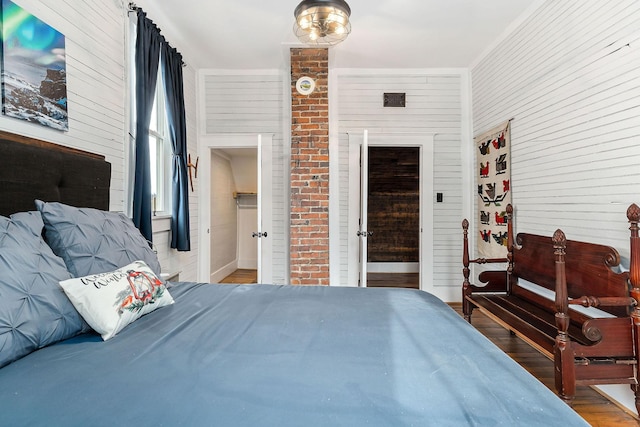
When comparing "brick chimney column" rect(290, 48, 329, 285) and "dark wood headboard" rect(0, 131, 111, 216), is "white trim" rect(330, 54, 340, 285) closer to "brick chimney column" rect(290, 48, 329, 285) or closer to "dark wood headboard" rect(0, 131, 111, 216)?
"brick chimney column" rect(290, 48, 329, 285)

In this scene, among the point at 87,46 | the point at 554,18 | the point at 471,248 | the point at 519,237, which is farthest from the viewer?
the point at 471,248

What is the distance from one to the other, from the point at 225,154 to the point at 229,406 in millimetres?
4800

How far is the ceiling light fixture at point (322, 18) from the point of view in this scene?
6.91 feet

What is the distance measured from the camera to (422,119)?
12.7 feet

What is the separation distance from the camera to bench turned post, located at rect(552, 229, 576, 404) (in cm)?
157

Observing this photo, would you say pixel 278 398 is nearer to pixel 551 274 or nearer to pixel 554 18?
pixel 551 274

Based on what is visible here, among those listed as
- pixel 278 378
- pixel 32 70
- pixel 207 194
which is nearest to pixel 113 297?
pixel 278 378

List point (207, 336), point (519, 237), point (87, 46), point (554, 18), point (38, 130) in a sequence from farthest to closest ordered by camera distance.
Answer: point (519, 237) → point (554, 18) → point (87, 46) → point (38, 130) → point (207, 336)

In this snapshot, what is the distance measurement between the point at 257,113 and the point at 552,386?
3822 millimetres

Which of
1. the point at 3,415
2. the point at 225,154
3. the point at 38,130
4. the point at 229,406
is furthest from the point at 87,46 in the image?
the point at 225,154

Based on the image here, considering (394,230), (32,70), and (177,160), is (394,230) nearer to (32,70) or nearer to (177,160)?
(177,160)

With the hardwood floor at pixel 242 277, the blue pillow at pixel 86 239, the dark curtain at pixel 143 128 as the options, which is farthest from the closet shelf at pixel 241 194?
the blue pillow at pixel 86 239

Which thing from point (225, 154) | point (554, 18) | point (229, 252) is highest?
point (554, 18)

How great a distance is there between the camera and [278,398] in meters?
0.75
